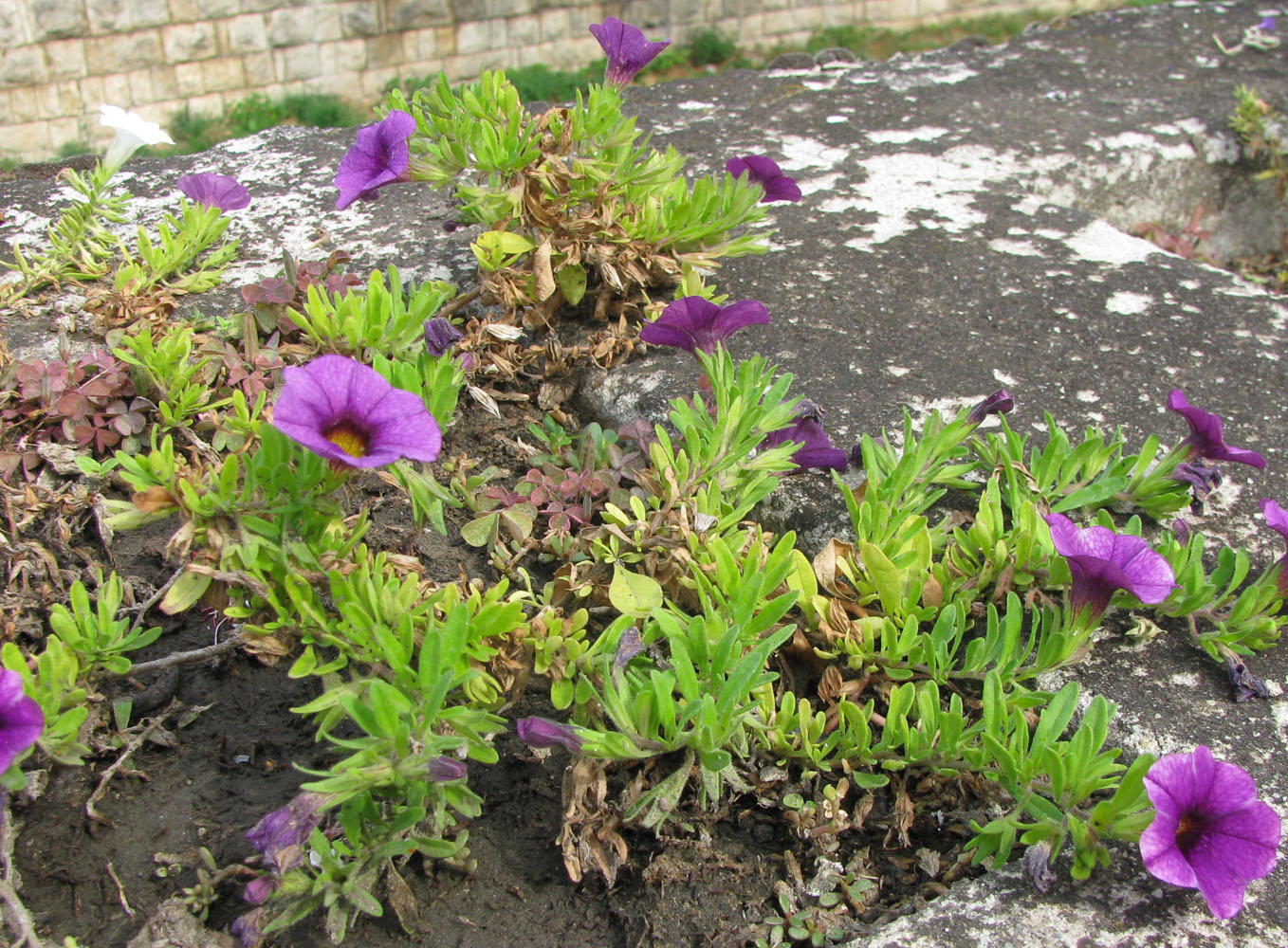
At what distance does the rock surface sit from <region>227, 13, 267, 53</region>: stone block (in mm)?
5028

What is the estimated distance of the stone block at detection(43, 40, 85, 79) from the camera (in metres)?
7.08

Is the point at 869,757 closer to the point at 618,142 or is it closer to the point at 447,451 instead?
the point at 447,451

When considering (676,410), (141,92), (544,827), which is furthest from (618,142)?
(141,92)

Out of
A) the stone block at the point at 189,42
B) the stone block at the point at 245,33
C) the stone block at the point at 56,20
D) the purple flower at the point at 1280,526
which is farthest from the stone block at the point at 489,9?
the purple flower at the point at 1280,526

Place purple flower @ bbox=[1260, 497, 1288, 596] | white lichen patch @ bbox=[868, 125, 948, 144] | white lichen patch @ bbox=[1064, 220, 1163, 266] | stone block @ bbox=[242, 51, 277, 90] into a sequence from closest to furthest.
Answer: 1. purple flower @ bbox=[1260, 497, 1288, 596]
2. white lichen patch @ bbox=[1064, 220, 1163, 266]
3. white lichen patch @ bbox=[868, 125, 948, 144]
4. stone block @ bbox=[242, 51, 277, 90]

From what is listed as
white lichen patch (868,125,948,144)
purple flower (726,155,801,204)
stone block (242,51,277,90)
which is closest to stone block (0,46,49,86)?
stone block (242,51,277,90)

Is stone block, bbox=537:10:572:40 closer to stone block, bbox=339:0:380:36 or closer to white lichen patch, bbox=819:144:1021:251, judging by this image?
stone block, bbox=339:0:380:36

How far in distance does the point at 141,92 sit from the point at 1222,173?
22.8 feet

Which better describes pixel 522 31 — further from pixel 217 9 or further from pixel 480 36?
pixel 217 9

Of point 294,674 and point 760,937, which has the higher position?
point 294,674

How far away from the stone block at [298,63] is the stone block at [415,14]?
587mm

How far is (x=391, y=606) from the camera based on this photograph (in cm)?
143

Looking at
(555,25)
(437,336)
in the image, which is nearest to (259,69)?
(555,25)

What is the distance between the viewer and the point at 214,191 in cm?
254
